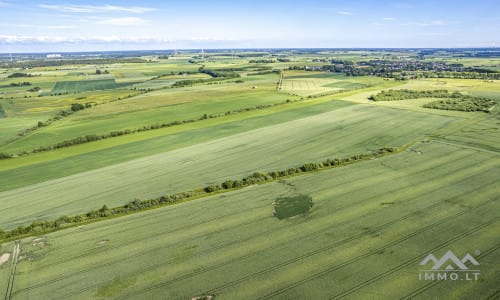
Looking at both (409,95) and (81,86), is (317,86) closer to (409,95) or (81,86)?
(409,95)

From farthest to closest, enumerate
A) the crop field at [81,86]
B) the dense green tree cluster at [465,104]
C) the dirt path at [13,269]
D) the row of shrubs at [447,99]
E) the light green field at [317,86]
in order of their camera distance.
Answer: the crop field at [81,86] → the light green field at [317,86] → the row of shrubs at [447,99] → the dense green tree cluster at [465,104] → the dirt path at [13,269]

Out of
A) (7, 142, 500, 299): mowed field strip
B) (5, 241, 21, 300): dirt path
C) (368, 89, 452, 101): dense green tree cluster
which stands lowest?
(5, 241, 21, 300): dirt path

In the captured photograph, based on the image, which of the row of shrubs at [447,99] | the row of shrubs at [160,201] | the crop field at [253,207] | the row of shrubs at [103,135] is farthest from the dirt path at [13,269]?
the row of shrubs at [447,99]

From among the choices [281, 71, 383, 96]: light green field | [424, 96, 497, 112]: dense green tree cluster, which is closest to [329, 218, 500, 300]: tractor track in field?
[424, 96, 497, 112]: dense green tree cluster

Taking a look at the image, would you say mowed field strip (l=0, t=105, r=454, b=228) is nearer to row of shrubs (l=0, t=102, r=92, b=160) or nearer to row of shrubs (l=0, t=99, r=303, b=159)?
row of shrubs (l=0, t=102, r=92, b=160)

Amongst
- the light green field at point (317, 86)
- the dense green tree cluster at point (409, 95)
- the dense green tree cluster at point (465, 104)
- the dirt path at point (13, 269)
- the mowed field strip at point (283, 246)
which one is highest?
the light green field at point (317, 86)

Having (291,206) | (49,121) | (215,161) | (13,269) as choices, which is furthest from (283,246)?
(49,121)

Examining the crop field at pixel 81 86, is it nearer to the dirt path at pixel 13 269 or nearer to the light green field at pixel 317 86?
the light green field at pixel 317 86
